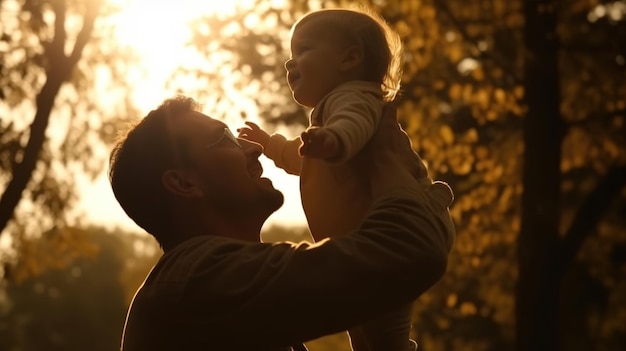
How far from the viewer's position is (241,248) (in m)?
3.05

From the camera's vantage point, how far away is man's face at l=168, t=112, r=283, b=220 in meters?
3.31

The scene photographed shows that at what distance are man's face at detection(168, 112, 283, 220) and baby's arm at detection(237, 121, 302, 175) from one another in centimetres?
36

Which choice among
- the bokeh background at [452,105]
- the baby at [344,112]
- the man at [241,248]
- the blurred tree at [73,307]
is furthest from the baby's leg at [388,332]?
the blurred tree at [73,307]

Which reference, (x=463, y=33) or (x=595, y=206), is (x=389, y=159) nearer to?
(x=595, y=206)

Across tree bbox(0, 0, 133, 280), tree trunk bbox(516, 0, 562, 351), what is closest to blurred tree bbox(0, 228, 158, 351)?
tree bbox(0, 0, 133, 280)

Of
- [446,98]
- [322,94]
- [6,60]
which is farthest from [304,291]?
[446,98]

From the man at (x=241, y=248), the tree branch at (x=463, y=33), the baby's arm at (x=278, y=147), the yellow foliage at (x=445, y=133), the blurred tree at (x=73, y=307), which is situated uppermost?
the man at (x=241, y=248)

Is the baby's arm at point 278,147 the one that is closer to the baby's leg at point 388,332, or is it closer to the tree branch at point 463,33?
the baby's leg at point 388,332

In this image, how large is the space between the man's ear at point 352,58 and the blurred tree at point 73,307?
63.8 metres

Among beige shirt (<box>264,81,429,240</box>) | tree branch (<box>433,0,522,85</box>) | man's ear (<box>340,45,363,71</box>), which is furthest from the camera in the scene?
tree branch (<box>433,0,522,85</box>)

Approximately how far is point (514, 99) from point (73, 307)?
59836mm

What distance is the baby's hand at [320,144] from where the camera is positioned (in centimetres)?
297

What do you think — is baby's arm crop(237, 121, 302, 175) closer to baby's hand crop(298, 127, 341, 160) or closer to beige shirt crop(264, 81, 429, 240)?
beige shirt crop(264, 81, 429, 240)

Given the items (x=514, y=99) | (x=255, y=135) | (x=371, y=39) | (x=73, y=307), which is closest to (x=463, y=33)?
(x=514, y=99)
